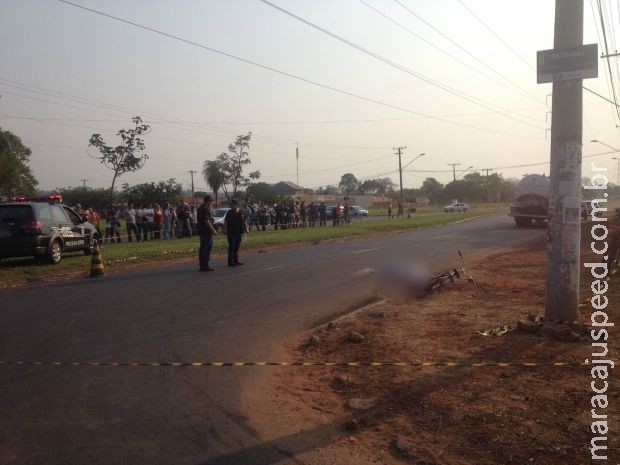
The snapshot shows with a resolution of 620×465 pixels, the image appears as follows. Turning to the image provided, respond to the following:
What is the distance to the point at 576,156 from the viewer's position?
22.6 feet

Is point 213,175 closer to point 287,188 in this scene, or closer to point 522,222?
point 522,222

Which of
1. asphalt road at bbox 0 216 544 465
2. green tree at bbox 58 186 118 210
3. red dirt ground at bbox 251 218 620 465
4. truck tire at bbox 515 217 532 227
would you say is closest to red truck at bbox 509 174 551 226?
truck tire at bbox 515 217 532 227

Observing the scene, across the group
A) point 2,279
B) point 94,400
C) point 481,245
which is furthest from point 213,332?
point 481,245

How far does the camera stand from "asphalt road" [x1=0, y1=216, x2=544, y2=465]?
4.19 m

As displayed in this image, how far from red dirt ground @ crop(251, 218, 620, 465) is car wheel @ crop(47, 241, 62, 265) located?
9.80 meters

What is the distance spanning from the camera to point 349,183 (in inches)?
6289

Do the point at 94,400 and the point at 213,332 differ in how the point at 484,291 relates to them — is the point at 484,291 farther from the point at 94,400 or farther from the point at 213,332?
the point at 94,400

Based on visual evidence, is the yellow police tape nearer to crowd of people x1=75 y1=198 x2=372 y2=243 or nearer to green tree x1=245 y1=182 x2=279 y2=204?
crowd of people x1=75 y1=198 x2=372 y2=243

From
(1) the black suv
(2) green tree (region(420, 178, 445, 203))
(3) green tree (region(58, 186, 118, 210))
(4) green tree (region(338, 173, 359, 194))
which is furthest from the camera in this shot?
(4) green tree (region(338, 173, 359, 194))

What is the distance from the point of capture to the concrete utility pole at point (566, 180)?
6898 mm

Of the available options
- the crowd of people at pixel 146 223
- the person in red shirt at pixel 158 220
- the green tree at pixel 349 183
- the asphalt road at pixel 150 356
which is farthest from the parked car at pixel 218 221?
the green tree at pixel 349 183

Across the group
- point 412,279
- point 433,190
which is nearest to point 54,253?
point 412,279

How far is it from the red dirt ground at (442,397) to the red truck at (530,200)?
28045mm

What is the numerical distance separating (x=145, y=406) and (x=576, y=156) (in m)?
5.39
